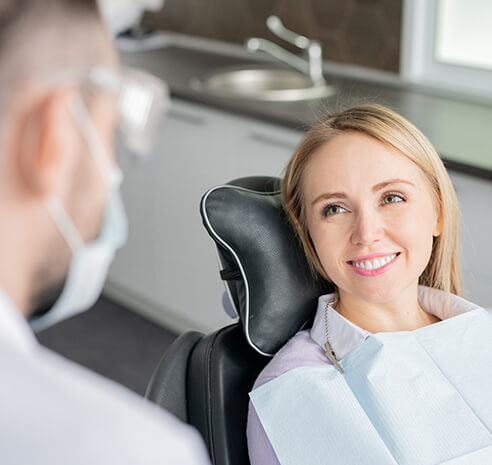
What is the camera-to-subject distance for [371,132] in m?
1.39

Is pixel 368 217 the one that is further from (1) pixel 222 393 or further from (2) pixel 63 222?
(2) pixel 63 222

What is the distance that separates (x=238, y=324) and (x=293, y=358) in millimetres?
139

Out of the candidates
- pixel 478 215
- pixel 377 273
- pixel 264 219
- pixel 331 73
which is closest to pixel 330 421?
pixel 377 273

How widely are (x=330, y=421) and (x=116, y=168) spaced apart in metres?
0.64

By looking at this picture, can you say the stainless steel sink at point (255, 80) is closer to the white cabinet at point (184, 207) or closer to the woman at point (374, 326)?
the white cabinet at point (184, 207)

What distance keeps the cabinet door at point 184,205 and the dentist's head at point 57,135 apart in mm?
1691

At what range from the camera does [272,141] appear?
8.40 feet

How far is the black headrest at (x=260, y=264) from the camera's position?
1.41 meters

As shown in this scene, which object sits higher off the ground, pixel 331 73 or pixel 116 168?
pixel 116 168

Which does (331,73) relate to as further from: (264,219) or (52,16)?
(52,16)

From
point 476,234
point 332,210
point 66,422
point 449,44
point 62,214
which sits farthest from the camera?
point 449,44

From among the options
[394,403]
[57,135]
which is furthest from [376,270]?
[57,135]

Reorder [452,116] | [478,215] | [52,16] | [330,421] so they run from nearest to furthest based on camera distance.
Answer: [52,16], [330,421], [478,215], [452,116]

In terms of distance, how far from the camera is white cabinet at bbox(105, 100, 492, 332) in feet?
8.75
